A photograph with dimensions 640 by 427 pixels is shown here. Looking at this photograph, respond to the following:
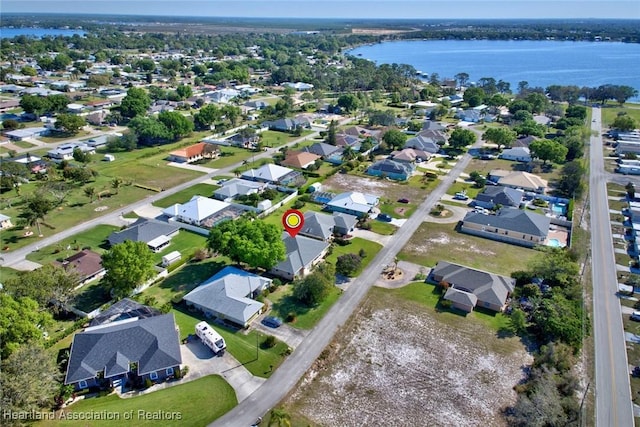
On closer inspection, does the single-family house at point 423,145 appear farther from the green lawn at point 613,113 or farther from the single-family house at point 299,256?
the green lawn at point 613,113

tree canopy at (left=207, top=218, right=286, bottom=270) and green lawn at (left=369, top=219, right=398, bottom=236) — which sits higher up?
tree canopy at (left=207, top=218, right=286, bottom=270)

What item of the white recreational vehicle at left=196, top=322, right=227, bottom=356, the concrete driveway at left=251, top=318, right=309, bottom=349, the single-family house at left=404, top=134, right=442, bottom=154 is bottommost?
the concrete driveway at left=251, top=318, right=309, bottom=349

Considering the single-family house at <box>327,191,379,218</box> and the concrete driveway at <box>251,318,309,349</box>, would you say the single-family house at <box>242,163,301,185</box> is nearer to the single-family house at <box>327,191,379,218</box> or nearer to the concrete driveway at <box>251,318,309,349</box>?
the single-family house at <box>327,191,379,218</box>

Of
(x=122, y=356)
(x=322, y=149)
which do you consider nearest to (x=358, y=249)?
(x=122, y=356)

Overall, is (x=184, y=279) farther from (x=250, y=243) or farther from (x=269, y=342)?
(x=269, y=342)

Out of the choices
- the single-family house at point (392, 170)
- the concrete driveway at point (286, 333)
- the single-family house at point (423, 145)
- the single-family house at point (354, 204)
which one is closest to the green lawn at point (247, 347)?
the concrete driveway at point (286, 333)

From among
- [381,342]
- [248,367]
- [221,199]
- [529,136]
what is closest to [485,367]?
[381,342]

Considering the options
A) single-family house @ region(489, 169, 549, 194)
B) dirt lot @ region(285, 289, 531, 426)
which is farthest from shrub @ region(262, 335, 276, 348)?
single-family house @ region(489, 169, 549, 194)
